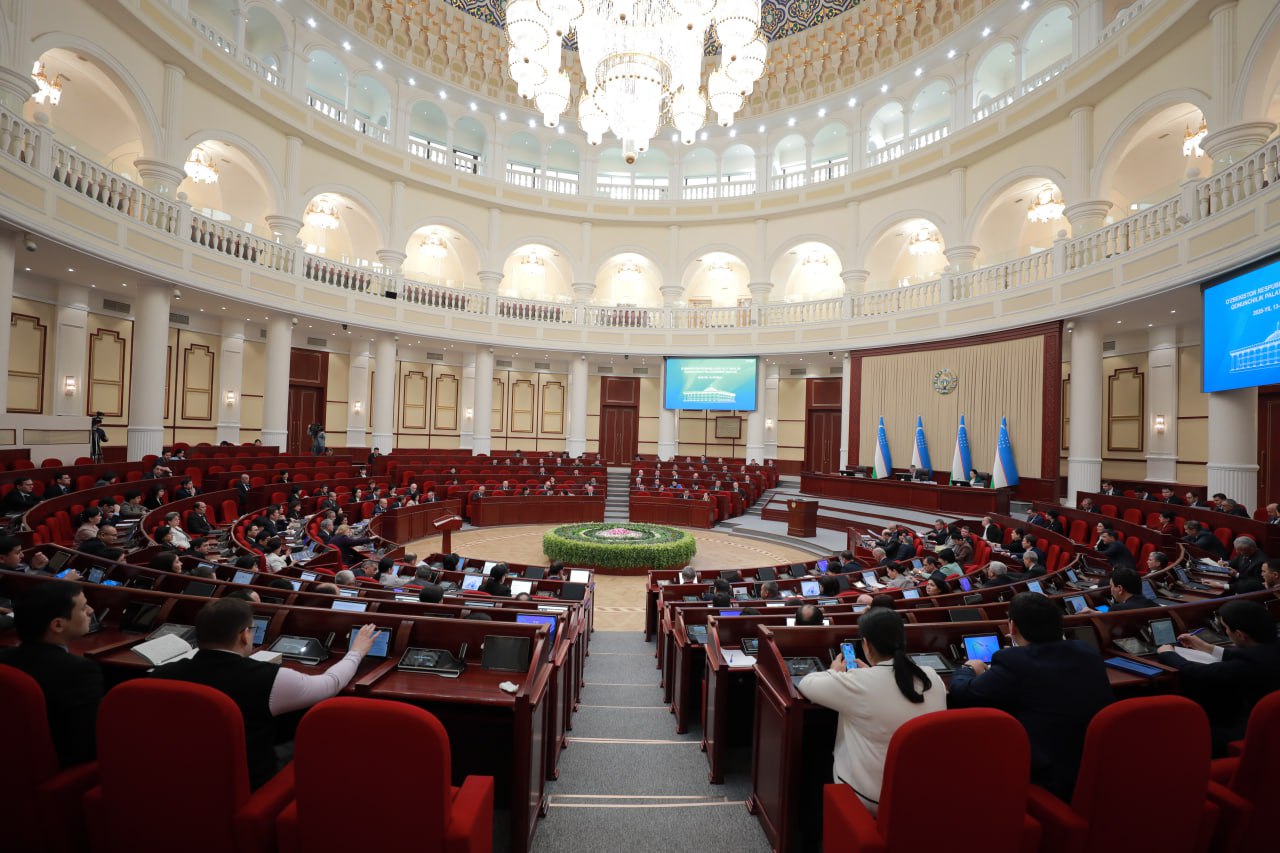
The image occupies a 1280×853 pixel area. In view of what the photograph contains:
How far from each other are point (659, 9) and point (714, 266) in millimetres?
12879

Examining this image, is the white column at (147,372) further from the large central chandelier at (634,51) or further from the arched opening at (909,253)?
the arched opening at (909,253)

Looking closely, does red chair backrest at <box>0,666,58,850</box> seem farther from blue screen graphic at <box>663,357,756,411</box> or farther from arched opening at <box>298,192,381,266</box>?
blue screen graphic at <box>663,357,756,411</box>

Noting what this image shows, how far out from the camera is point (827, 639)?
307cm

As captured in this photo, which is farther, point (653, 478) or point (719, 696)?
point (653, 478)

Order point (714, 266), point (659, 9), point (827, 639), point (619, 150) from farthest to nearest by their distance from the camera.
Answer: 1. point (714, 266)
2. point (619, 150)
3. point (659, 9)
4. point (827, 639)

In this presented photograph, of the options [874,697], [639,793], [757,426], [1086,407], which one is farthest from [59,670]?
[757,426]

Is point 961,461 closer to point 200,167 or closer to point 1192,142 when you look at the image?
point 1192,142

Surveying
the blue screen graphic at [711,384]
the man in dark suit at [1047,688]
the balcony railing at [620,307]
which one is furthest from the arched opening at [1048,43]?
the man in dark suit at [1047,688]

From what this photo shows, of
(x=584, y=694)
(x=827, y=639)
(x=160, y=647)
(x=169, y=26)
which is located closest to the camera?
(x=160, y=647)

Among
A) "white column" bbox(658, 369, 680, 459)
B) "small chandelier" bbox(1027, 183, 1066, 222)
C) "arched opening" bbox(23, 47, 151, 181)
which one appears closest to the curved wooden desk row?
"arched opening" bbox(23, 47, 151, 181)

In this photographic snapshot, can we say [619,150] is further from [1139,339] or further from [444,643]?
[444,643]

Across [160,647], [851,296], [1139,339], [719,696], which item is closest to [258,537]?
[160,647]

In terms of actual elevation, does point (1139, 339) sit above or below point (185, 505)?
above

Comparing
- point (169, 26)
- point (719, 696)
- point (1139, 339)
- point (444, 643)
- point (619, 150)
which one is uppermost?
point (619, 150)
